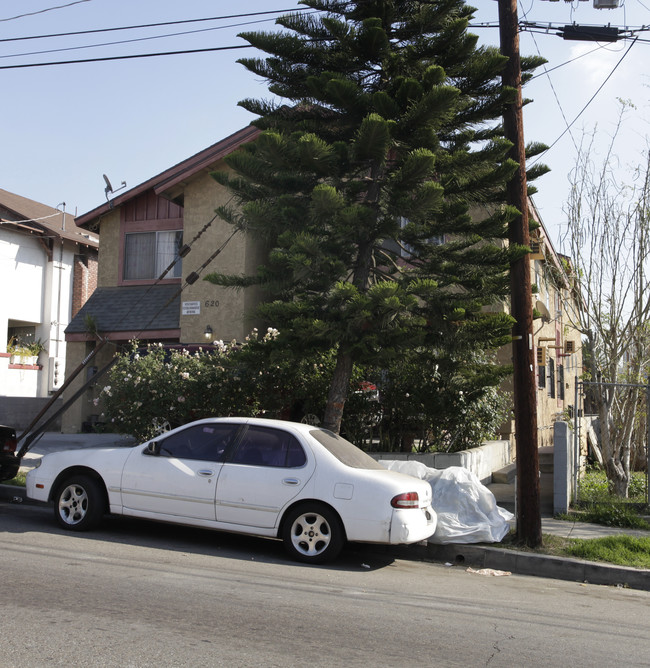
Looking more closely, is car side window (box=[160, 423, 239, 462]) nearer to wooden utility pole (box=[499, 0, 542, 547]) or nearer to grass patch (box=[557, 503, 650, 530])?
wooden utility pole (box=[499, 0, 542, 547])

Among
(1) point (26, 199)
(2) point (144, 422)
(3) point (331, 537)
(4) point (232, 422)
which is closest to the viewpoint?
(3) point (331, 537)

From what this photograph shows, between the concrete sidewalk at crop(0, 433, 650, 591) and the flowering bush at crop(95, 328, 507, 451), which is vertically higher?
the flowering bush at crop(95, 328, 507, 451)

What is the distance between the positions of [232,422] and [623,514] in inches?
224

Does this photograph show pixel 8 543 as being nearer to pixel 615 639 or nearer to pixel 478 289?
pixel 615 639

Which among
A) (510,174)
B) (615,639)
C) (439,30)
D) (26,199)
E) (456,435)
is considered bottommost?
(615,639)

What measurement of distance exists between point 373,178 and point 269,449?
454 centimetres

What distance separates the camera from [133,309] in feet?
60.9

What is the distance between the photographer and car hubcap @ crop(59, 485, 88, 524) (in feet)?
27.3

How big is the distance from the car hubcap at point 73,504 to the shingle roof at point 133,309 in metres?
9.39

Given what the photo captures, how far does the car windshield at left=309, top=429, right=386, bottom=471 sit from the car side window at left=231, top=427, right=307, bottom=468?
279 mm

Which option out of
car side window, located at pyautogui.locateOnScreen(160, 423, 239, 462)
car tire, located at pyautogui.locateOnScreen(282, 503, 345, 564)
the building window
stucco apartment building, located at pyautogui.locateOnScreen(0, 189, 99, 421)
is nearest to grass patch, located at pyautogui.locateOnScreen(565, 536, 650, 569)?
car tire, located at pyautogui.locateOnScreen(282, 503, 345, 564)

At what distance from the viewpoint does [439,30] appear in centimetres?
1064

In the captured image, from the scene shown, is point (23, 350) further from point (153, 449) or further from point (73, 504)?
point (153, 449)

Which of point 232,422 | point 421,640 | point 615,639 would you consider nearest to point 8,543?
point 232,422
